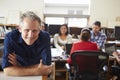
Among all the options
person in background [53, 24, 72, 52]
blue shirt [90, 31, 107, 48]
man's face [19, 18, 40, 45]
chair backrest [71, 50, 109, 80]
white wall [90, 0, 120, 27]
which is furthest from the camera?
white wall [90, 0, 120, 27]

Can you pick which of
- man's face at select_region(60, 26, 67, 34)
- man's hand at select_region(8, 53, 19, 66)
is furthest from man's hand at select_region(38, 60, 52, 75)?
man's face at select_region(60, 26, 67, 34)

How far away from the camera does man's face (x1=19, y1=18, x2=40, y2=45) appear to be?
1736 mm

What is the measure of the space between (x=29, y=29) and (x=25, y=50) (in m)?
0.21

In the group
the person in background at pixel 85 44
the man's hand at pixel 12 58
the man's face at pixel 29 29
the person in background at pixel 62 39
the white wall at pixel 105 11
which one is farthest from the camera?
the white wall at pixel 105 11

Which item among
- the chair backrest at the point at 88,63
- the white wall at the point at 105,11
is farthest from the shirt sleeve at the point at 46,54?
the white wall at the point at 105,11

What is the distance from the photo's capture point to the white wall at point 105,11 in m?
7.64

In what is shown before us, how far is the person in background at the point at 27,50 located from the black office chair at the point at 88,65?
3.47 ft

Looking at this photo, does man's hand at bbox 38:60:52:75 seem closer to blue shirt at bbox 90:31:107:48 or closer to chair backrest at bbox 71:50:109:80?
chair backrest at bbox 71:50:109:80

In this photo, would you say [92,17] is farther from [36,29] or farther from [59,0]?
[36,29]

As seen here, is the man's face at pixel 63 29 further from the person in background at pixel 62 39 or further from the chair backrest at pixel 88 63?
the chair backrest at pixel 88 63

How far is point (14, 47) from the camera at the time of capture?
187 centimetres

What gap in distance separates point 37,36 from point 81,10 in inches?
248

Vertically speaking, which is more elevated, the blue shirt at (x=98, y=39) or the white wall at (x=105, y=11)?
the white wall at (x=105, y=11)

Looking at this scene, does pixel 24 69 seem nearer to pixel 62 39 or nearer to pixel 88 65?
pixel 88 65
